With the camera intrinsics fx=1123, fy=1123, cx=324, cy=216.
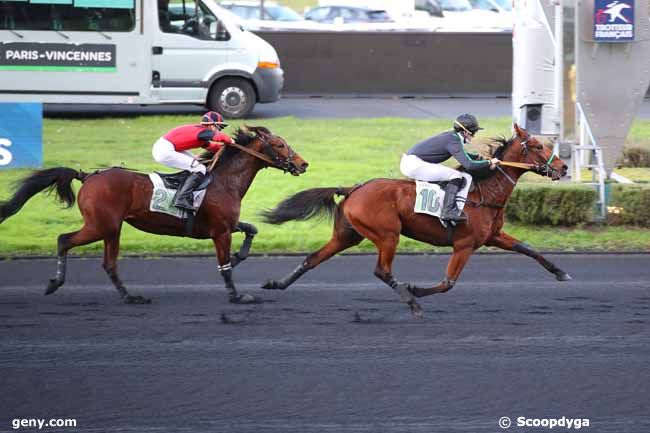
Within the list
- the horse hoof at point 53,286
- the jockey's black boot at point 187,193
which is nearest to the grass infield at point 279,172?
the jockey's black boot at point 187,193

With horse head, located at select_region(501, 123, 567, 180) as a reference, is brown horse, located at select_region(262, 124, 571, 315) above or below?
below

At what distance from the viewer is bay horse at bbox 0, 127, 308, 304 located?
A: 9.97 meters

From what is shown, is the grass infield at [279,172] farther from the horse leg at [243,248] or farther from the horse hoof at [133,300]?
the horse hoof at [133,300]

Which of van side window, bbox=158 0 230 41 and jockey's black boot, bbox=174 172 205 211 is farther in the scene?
van side window, bbox=158 0 230 41

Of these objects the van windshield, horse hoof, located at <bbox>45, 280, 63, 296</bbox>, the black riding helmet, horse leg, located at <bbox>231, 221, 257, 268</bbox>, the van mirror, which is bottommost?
horse hoof, located at <bbox>45, 280, 63, 296</bbox>

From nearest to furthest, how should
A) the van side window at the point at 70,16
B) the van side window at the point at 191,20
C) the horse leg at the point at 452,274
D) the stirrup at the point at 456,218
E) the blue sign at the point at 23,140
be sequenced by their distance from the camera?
the horse leg at the point at 452,274
the stirrup at the point at 456,218
the blue sign at the point at 23,140
the van side window at the point at 70,16
the van side window at the point at 191,20

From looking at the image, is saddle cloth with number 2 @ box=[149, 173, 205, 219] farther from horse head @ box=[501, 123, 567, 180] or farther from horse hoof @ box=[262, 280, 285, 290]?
horse head @ box=[501, 123, 567, 180]

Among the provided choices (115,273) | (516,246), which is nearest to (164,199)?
(115,273)

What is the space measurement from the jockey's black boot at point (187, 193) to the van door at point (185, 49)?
11.3 m

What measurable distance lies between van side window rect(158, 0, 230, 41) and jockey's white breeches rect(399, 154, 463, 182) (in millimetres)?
11936

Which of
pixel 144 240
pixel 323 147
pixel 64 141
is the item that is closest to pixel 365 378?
pixel 144 240

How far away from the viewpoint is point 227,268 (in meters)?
10.1

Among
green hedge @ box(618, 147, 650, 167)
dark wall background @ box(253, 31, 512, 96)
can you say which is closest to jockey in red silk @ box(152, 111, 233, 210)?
green hedge @ box(618, 147, 650, 167)

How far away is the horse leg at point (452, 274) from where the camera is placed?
31.0 ft
